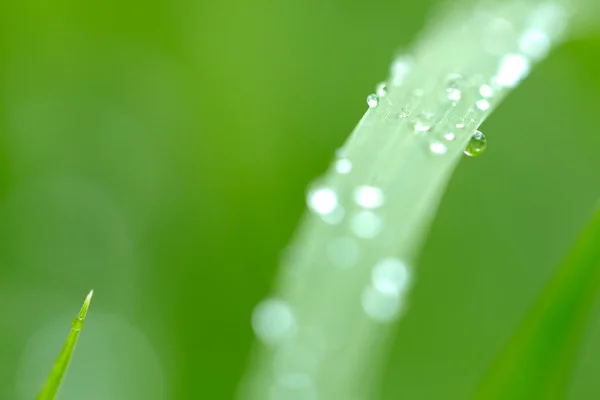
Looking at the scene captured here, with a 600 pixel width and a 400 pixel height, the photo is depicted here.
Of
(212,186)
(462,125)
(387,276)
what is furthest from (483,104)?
(212,186)

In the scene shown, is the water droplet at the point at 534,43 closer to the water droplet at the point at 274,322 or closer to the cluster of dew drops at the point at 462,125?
the cluster of dew drops at the point at 462,125

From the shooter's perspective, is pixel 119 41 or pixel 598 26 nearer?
pixel 598 26

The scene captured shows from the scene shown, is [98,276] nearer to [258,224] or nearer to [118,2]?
[258,224]

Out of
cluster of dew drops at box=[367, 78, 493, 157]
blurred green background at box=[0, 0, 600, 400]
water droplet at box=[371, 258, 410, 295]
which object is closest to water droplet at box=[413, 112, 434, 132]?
cluster of dew drops at box=[367, 78, 493, 157]

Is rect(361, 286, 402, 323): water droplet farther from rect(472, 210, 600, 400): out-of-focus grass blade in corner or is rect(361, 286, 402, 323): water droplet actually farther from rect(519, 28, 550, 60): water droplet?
rect(519, 28, 550, 60): water droplet

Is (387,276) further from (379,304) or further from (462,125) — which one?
(462,125)

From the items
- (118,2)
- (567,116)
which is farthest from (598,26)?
(118,2)

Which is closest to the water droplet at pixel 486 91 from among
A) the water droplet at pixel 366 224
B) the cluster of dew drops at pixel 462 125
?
the cluster of dew drops at pixel 462 125
